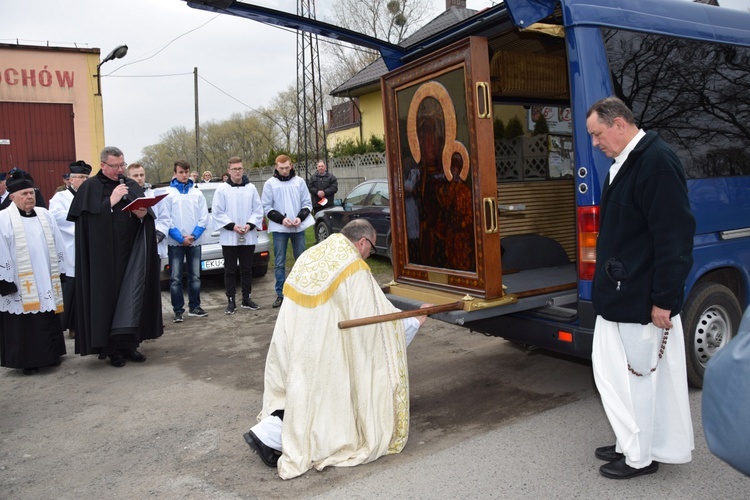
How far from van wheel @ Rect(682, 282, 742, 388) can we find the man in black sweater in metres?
1.14

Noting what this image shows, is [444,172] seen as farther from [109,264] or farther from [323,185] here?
[323,185]

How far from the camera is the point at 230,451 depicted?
13.3 feet

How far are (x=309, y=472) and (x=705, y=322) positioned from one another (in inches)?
118

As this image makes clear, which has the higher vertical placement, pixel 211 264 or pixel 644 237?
pixel 644 237

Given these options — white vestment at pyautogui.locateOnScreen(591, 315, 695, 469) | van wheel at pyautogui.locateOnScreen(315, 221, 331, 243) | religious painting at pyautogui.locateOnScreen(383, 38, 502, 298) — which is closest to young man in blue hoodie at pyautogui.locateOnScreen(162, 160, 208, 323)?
religious painting at pyautogui.locateOnScreen(383, 38, 502, 298)

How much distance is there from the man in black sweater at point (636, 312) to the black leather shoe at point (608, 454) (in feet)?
0.15

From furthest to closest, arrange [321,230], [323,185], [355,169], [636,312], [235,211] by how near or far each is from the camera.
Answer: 1. [355,169]
2. [321,230]
3. [323,185]
4. [235,211]
5. [636,312]

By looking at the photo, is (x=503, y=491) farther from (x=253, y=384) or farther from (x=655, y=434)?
(x=253, y=384)

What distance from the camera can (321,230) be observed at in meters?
13.9

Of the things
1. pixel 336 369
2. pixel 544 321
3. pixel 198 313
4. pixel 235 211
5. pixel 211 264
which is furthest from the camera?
pixel 211 264

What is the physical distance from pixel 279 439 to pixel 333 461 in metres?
0.35

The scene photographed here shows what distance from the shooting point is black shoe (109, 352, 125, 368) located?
6242mm

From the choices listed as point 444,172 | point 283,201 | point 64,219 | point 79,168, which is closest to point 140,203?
point 79,168

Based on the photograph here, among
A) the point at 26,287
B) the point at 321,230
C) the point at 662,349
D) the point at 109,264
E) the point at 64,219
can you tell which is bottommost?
the point at 662,349
